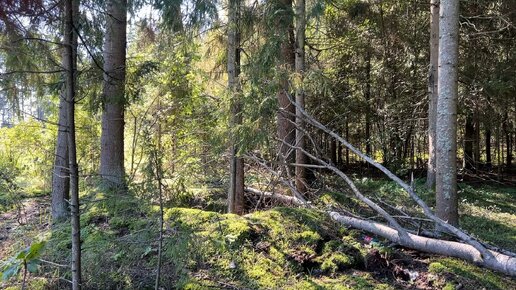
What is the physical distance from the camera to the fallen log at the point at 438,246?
3387 mm

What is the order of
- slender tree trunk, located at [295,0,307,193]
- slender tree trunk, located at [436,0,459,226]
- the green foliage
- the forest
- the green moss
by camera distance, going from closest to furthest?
the green foliage
the forest
the green moss
slender tree trunk, located at [436,0,459,226]
slender tree trunk, located at [295,0,307,193]

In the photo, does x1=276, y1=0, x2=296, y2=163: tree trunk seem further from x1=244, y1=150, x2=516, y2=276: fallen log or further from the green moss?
the green moss

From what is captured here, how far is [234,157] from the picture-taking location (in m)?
5.99

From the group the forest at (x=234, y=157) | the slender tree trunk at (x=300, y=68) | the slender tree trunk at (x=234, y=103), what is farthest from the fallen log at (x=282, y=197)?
the slender tree trunk at (x=234, y=103)

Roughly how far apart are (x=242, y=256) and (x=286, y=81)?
3.10 metres

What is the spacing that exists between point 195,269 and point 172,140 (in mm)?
4875

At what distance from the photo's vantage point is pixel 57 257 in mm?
4008

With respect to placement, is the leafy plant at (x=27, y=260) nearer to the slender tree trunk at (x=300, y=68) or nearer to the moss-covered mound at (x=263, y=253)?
the moss-covered mound at (x=263, y=253)

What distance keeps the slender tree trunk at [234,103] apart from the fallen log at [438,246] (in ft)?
6.17

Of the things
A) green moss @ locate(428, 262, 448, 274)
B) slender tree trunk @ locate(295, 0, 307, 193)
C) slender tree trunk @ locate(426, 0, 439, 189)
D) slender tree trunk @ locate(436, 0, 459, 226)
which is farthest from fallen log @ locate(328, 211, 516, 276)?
slender tree trunk @ locate(426, 0, 439, 189)

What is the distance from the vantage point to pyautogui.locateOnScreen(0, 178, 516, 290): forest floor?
3439 millimetres

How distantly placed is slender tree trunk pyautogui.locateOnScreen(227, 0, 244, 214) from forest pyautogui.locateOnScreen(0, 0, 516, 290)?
0.11 feet

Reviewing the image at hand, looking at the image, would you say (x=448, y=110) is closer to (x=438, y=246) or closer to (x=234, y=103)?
(x=438, y=246)

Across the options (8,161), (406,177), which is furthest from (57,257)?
(406,177)
